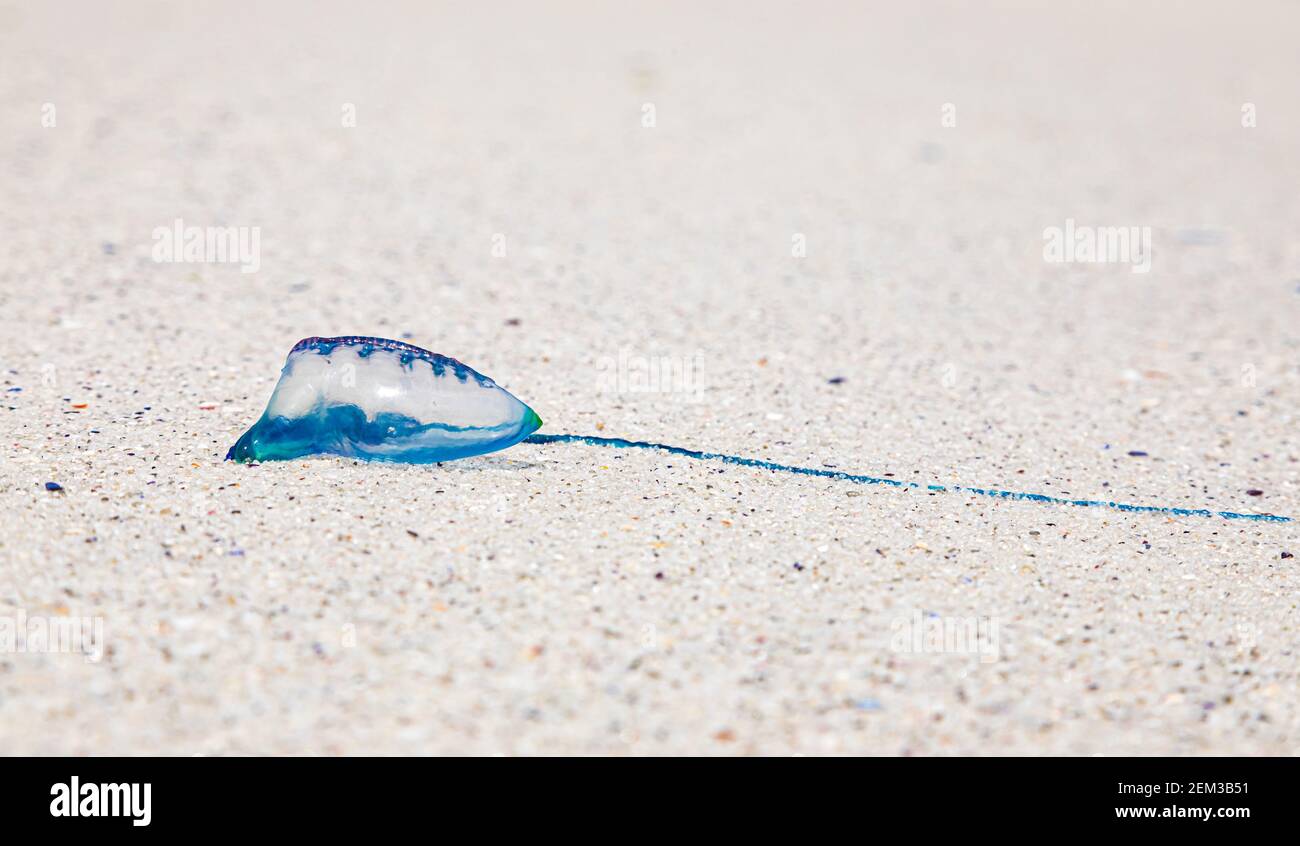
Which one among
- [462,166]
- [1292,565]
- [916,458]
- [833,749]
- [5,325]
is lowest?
[833,749]

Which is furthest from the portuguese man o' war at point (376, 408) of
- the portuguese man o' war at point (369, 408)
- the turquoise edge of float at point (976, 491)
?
the turquoise edge of float at point (976, 491)

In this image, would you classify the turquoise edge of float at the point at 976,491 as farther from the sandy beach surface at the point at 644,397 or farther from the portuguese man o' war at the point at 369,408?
the portuguese man o' war at the point at 369,408

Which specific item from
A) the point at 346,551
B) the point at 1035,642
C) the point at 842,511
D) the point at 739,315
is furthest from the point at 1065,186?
the point at 346,551

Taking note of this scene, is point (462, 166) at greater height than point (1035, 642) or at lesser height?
greater

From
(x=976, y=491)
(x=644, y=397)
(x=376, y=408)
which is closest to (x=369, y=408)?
(x=376, y=408)

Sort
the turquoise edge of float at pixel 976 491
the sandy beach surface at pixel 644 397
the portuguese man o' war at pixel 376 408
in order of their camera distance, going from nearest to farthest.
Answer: the sandy beach surface at pixel 644 397, the portuguese man o' war at pixel 376 408, the turquoise edge of float at pixel 976 491
